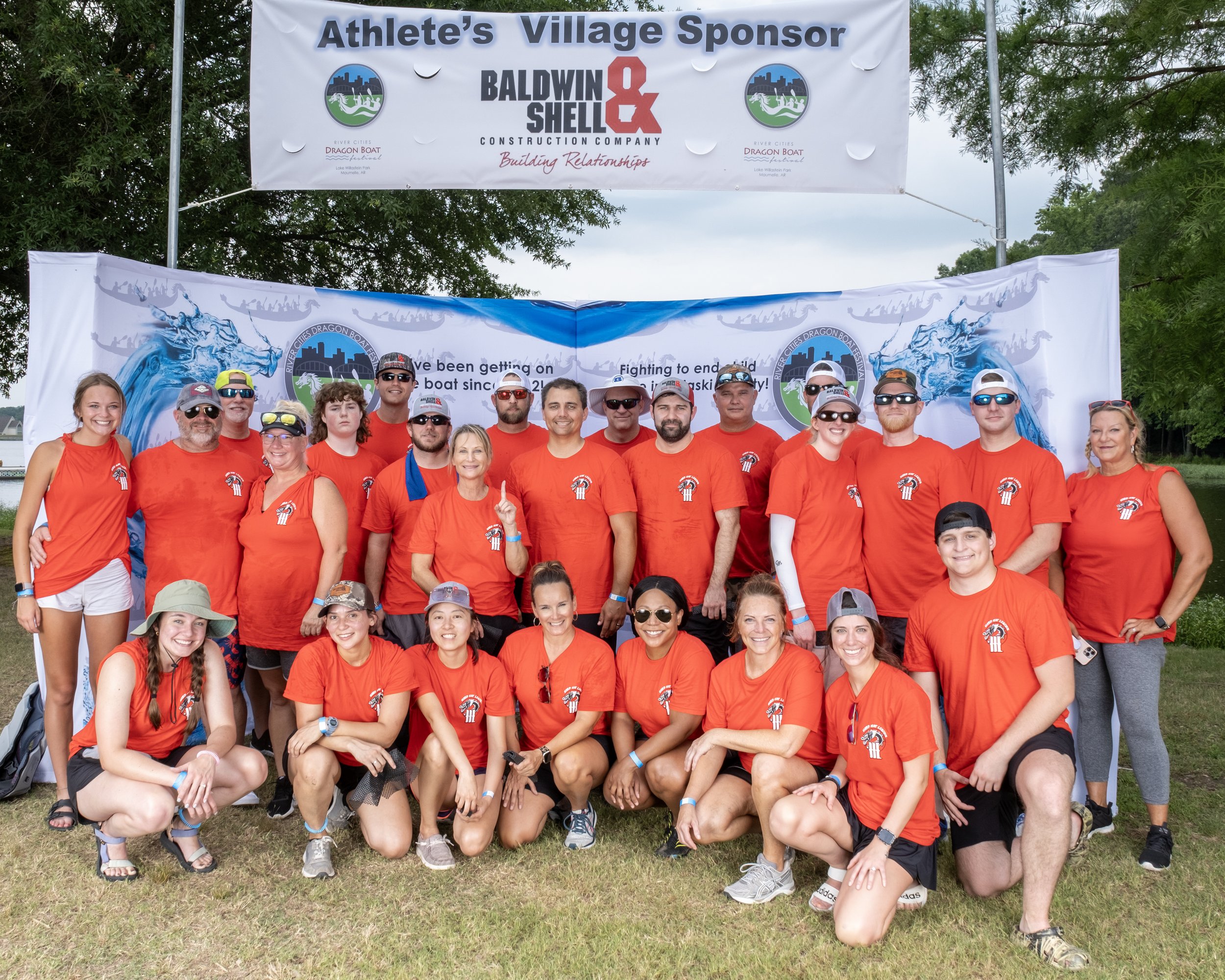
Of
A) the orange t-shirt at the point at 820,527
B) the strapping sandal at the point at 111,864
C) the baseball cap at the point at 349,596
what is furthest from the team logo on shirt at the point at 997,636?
the strapping sandal at the point at 111,864

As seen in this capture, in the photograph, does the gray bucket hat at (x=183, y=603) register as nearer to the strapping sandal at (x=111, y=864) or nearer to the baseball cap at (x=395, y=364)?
the strapping sandal at (x=111, y=864)

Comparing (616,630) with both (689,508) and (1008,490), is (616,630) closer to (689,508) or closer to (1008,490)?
(689,508)

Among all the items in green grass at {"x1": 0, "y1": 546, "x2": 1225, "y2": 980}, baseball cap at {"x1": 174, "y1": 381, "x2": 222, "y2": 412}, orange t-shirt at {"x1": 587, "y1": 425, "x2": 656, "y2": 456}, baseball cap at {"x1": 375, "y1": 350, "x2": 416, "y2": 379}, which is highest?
baseball cap at {"x1": 375, "y1": 350, "x2": 416, "y2": 379}

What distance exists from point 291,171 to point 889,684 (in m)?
4.69

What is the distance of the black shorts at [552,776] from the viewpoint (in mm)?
4270

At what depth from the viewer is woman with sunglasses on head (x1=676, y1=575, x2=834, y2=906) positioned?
12.4 ft

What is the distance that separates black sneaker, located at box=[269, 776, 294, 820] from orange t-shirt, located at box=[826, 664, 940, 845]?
2.73 m

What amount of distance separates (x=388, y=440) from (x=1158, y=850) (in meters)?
4.42

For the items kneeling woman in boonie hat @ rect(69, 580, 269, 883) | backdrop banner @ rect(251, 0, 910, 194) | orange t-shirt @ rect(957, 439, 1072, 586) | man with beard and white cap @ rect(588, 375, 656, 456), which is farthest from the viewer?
backdrop banner @ rect(251, 0, 910, 194)

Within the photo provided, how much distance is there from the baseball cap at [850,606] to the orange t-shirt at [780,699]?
309 millimetres

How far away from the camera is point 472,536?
4.39 metres

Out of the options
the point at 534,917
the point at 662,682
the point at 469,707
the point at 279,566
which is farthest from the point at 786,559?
the point at 279,566

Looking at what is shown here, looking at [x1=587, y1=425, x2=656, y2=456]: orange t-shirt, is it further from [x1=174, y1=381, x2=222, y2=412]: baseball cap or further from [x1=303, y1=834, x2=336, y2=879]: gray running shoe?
[x1=303, y1=834, x2=336, y2=879]: gray running shoe

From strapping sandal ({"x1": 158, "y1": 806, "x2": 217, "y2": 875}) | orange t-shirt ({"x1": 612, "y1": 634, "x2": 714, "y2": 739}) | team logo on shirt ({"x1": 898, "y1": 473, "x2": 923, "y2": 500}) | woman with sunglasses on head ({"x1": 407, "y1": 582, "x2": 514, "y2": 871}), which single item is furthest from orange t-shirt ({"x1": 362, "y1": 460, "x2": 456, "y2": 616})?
team logo on shirt ({"x1": 898, "y1": 473, "x2": 923, "y2": 500})
